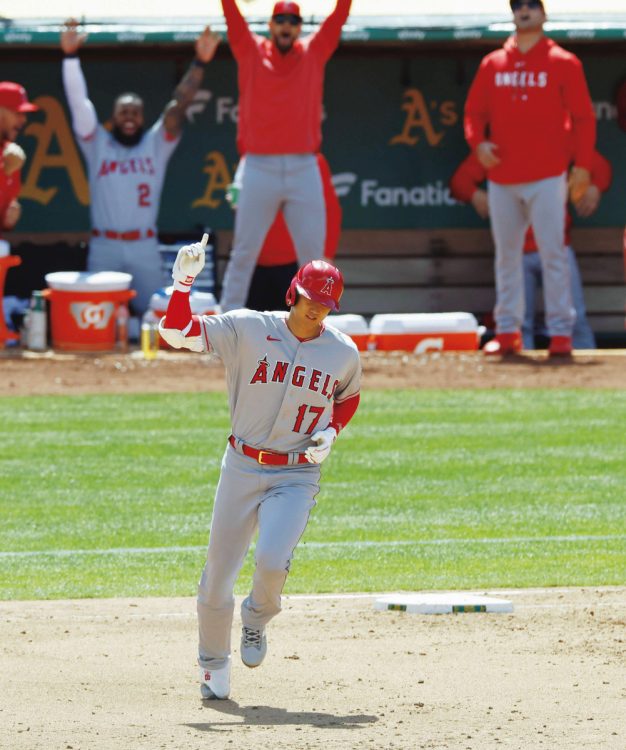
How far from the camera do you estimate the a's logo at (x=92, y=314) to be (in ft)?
51.3

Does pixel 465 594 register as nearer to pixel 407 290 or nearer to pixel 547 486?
pixel 547 486

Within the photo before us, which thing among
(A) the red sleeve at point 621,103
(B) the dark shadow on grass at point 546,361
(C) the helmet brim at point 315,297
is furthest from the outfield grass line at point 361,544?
(A) the red sleeve at point 621,103

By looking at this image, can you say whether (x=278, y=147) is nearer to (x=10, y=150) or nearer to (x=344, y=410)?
Answer: (x=10, y=150)

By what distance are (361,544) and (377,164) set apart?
9.49 metres

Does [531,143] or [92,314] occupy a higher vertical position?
[531,143]

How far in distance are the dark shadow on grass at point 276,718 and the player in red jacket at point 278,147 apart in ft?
27.4

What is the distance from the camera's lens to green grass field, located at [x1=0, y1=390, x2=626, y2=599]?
8953mm

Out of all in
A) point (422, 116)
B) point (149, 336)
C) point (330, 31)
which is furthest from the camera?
point (422, 116)

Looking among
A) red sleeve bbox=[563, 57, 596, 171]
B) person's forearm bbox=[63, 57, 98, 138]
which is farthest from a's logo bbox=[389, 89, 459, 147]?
person's forearm bbox=[63, 57, 98, 138]

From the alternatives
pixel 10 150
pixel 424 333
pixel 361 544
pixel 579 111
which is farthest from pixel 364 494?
pixel 10 150

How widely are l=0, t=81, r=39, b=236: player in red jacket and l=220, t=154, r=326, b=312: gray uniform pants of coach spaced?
228 centimetres

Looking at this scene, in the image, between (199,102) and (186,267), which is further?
(199,102)

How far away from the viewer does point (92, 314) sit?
15.7 metres

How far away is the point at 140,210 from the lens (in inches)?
654
